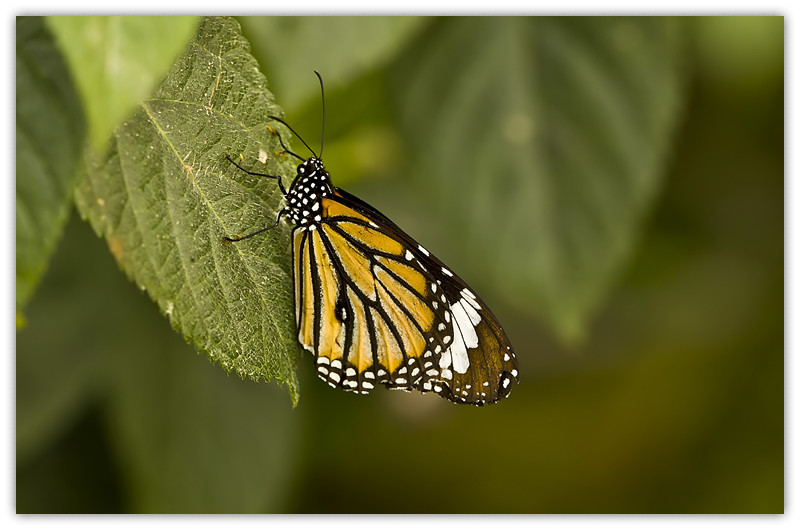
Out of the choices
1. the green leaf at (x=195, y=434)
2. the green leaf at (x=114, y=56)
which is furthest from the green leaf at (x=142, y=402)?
the green leaf at (x=114, y=56)

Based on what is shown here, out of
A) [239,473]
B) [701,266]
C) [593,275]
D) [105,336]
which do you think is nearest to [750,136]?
[701,266]

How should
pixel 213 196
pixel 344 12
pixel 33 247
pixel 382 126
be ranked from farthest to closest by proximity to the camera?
pixel 382 126
pixel 344 12
pixel 213 196
pixel 33 247

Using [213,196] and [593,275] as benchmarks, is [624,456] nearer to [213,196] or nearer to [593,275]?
[593,275]

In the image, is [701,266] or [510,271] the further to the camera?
[701,266]

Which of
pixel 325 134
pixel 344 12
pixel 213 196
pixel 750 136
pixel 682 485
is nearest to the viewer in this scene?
pixel 213 196

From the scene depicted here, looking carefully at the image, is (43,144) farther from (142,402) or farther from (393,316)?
(142,402)

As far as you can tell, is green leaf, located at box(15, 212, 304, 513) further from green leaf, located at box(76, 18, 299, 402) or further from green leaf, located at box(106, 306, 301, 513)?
green leaf, located at box(76, 18, 299, 402)

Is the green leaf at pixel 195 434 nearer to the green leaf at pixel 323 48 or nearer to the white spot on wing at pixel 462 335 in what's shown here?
the white spot on wing at pixel 462 335

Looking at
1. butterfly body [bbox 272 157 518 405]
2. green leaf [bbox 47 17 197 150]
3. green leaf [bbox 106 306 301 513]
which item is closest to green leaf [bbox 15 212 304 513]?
green leaf [bbox 106 306 301 513]
